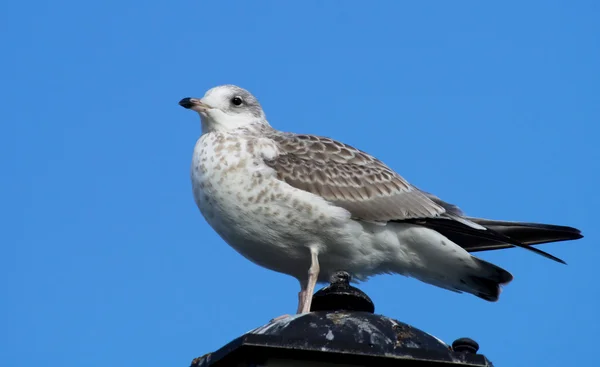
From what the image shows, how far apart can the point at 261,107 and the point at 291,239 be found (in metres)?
2.37

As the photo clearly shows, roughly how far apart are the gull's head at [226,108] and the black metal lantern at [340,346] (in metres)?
5.41

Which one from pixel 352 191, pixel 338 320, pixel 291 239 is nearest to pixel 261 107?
pixel 352 191

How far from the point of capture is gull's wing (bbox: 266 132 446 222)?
32.2 feet

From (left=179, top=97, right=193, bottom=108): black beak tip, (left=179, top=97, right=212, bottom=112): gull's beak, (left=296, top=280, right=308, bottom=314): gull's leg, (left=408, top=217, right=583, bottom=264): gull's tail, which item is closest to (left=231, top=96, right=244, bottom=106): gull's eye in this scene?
(left=179, top=97, right=212, bottom=112): gull's beak

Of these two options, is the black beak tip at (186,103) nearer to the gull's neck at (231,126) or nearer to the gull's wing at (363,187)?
the gull's neck at (231,126)

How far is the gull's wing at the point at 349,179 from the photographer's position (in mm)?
9812

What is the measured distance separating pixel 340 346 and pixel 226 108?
20.0ft

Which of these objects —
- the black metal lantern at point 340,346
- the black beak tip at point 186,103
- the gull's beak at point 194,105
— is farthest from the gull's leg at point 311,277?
the black metal lantern at point 340,346

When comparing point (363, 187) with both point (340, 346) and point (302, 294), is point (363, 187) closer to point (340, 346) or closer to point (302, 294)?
point (302, 294)

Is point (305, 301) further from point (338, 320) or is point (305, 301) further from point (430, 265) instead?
point (338, 320)

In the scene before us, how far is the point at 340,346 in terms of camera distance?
16.3 ft

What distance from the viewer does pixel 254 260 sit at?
9.61 m

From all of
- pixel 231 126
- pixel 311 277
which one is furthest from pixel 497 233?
pixel 231 126

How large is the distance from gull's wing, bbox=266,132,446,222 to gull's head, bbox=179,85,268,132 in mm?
439
